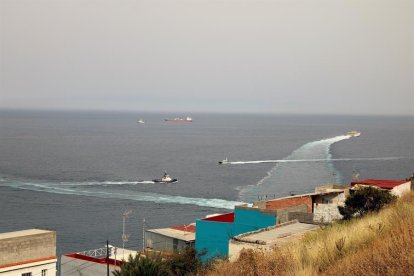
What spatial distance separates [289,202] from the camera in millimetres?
20844

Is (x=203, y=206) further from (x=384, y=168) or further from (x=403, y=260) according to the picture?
(x=403, y=260)

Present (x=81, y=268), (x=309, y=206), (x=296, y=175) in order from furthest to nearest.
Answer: (x=296, y=175)
(x=309, y=206)
(x=81, y=268)

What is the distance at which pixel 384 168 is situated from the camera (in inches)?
2527

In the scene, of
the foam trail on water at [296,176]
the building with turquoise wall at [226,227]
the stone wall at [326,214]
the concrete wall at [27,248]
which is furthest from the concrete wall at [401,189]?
the foam trail on water at [296,176]

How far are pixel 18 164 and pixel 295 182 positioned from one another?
3381 centimetres

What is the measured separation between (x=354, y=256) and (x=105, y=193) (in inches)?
1633

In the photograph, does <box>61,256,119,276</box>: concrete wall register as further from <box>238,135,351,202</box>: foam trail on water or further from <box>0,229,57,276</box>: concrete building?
<box>238,135,351,202</box>: foam trail on water

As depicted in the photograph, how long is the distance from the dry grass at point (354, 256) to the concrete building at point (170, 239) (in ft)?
43.9

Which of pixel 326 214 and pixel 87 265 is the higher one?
pixel 326 214

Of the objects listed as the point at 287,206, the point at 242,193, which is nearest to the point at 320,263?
the point at 287,206

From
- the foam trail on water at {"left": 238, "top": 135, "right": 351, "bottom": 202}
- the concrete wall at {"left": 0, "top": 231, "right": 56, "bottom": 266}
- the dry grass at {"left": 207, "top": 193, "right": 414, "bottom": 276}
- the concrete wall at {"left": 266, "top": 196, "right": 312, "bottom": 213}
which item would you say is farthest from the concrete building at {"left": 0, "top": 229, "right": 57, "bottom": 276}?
the foam trail on water at {"left": 238, "top": 135, "right": 351, "bottom": 202}

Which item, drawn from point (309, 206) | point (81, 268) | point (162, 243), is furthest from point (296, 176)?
point (81, 268)

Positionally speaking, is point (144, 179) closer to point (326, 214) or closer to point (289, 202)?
point (289, 202)

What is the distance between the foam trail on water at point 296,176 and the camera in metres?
47.0
